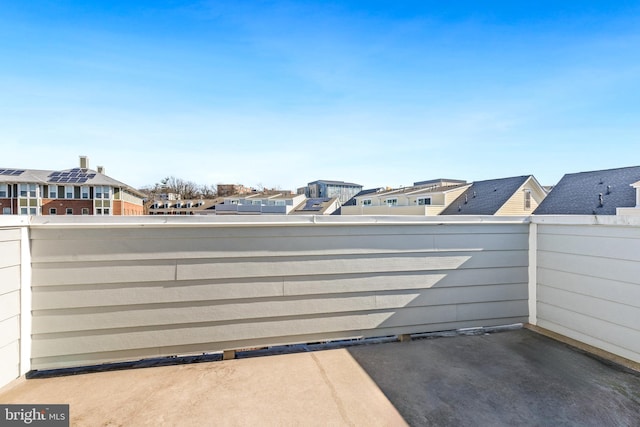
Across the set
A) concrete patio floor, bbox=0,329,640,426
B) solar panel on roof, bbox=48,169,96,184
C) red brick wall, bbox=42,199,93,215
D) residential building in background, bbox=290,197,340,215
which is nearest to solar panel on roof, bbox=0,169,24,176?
solar panel on roof, bbox=48,169,96,184

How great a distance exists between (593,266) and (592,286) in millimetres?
179

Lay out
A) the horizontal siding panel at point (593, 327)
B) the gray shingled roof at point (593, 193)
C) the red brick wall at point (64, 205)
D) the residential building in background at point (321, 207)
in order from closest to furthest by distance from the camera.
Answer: the horizontal siding panel at point (593, 327) → the gray shingled roof at point (593, 193) → the red brick wall at point (64, 205) → the residential building in background at point (321, 207)

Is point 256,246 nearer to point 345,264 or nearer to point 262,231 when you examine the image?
point 262,231

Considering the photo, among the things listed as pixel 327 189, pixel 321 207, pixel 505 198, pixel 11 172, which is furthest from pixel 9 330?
pixel 327 189

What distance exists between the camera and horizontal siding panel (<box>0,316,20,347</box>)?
1822mm

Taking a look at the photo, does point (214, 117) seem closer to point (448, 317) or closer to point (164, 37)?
point (164, 37)

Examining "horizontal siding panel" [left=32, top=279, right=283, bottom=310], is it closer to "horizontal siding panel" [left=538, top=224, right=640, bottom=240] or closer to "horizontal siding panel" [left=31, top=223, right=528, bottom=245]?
"horizontal siding panel" [left=31, top=223, right=528, bottom=245]

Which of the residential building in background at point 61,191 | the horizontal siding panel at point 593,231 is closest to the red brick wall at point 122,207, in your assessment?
the residential building in background at point 61,191

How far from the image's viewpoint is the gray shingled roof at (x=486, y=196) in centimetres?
1630

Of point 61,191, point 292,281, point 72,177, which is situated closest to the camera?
point 292,281

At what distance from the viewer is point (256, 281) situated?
7.77 ft

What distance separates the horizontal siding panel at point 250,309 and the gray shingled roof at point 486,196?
15427 millimetres

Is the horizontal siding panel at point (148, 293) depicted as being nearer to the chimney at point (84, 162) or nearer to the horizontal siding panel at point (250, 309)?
the horizontal siding panel at point (250, 309)

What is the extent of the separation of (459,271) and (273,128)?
357 inches
